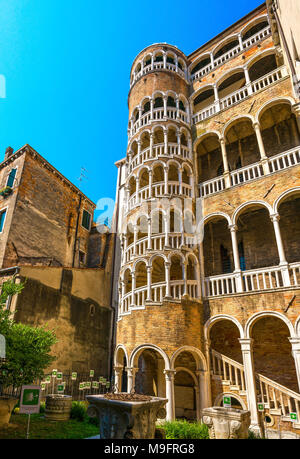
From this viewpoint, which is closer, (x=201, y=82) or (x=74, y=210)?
(x=201, y=82)

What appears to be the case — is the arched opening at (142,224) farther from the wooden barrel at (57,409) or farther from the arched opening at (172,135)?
the wooden barrel at (57,409)

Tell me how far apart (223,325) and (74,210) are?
16957mm

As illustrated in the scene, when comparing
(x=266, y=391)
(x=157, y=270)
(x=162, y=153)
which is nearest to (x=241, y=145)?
(x=162, y=153)

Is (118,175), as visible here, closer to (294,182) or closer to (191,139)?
(191,139)

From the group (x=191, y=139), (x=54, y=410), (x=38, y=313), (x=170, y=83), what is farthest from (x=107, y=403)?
(x=170, y=83)

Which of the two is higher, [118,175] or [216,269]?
[118,175]

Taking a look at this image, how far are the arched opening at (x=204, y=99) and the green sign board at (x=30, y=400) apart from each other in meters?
19.9

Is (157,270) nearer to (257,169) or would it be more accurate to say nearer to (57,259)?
(257,169)

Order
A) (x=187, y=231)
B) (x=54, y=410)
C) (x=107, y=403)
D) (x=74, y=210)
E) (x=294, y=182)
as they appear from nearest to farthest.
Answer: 1. (x=107, y=403)
2. (x=54, y=410)
3. (x=294, y=182)
4. (x=187, y=231)
5. (x=74, y=210)

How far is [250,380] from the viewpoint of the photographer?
1139 centimetres

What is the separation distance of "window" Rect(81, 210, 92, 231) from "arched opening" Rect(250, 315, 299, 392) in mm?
18022

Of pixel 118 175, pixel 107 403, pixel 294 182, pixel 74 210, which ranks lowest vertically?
pixel 107 403

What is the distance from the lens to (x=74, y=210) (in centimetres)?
2592

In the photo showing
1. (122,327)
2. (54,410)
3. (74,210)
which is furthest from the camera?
(74,210)
